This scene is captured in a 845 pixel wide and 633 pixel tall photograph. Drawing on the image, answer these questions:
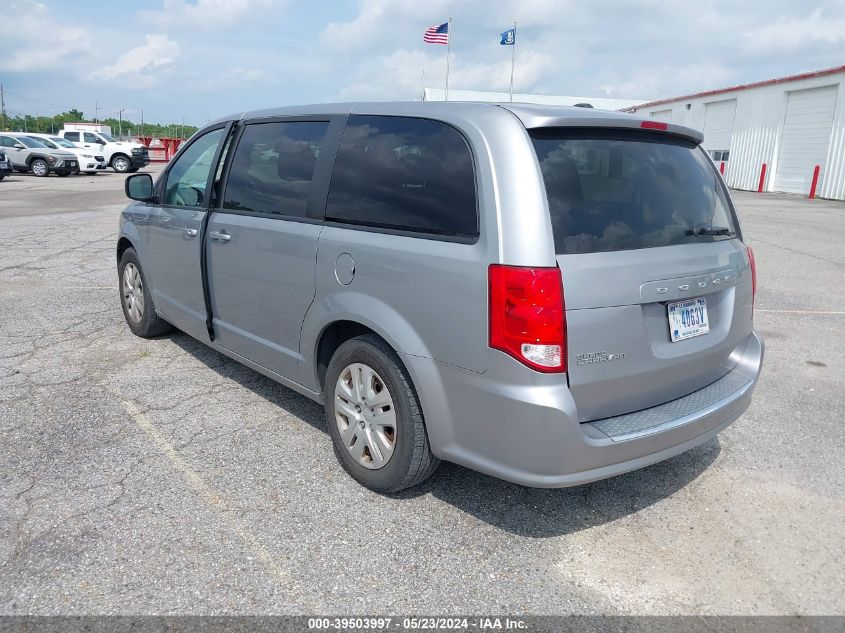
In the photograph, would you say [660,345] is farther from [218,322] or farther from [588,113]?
[218,322]

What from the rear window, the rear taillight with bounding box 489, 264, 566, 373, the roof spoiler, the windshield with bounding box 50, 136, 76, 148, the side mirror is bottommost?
the windshield with bounding box 50, 136, 76, 148

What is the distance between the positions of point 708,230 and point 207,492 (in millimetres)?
2650

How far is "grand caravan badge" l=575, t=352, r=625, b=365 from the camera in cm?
254

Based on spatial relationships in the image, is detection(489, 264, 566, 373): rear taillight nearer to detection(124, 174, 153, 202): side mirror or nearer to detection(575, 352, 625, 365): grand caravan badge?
detection(575, 352, 625, 365): grand caravan badge

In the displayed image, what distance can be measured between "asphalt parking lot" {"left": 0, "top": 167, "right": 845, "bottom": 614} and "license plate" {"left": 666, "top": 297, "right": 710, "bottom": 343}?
34.4 inches

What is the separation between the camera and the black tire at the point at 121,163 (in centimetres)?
3026

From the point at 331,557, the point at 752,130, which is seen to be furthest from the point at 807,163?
the point at 331,557

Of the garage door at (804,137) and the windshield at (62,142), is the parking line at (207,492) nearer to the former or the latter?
the garage door at (804,137)

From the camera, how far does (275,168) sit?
379 cm

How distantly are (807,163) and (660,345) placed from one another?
27.8m

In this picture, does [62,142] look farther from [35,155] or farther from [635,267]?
[635,267]

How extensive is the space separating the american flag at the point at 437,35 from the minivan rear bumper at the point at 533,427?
35.5 metres

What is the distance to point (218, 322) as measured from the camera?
4.29 metres

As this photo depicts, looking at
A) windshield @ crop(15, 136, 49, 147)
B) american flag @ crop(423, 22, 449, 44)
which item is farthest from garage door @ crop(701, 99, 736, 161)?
windshield @ crop(15, 136, 49, 147)
